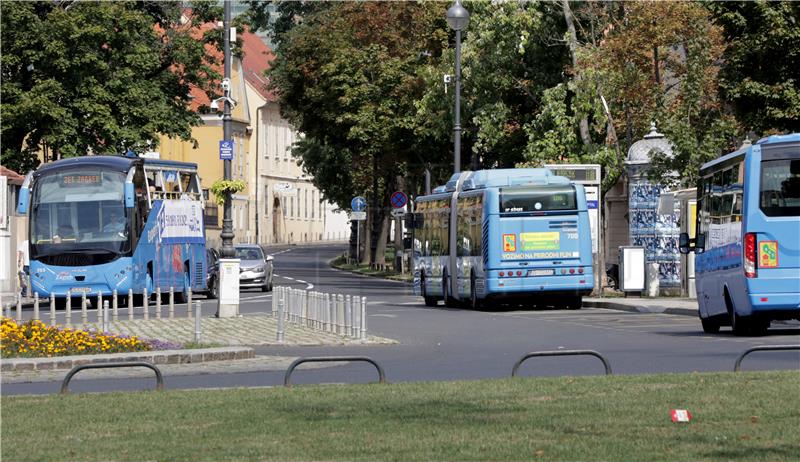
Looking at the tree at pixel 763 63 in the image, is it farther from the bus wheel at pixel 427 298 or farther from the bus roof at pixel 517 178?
the bus wheel at pixel 427 298

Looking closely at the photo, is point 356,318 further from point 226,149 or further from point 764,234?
point 226,149

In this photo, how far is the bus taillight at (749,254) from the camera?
2483cm

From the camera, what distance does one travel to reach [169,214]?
45.9 meters

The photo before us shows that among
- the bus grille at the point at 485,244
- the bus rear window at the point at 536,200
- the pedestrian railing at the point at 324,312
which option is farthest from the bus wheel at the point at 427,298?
the pedestrian railing at the point at 324,312

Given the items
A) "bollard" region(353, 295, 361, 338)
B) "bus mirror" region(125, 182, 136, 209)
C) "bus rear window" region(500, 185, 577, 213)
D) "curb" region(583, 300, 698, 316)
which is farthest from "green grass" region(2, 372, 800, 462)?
"bus mirror" region(125, 182, 136, 209)

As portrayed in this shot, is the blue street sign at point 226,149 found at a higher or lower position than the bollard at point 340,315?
higher

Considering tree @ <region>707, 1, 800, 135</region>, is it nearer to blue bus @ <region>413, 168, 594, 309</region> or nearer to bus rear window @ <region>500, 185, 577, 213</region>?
blue bus @ <region>413, 168, 594, 309</region>

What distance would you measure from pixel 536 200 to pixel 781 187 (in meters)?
14.8

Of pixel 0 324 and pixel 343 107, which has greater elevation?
pixel 343 107

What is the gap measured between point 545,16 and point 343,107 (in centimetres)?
1773

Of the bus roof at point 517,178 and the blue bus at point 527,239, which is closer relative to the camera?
the blue bus at point 527,239

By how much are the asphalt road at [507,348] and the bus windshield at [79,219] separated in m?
4.32

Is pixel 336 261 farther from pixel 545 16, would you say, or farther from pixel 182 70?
pixel 545 16

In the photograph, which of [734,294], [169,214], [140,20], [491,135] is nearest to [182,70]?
[140,20]
